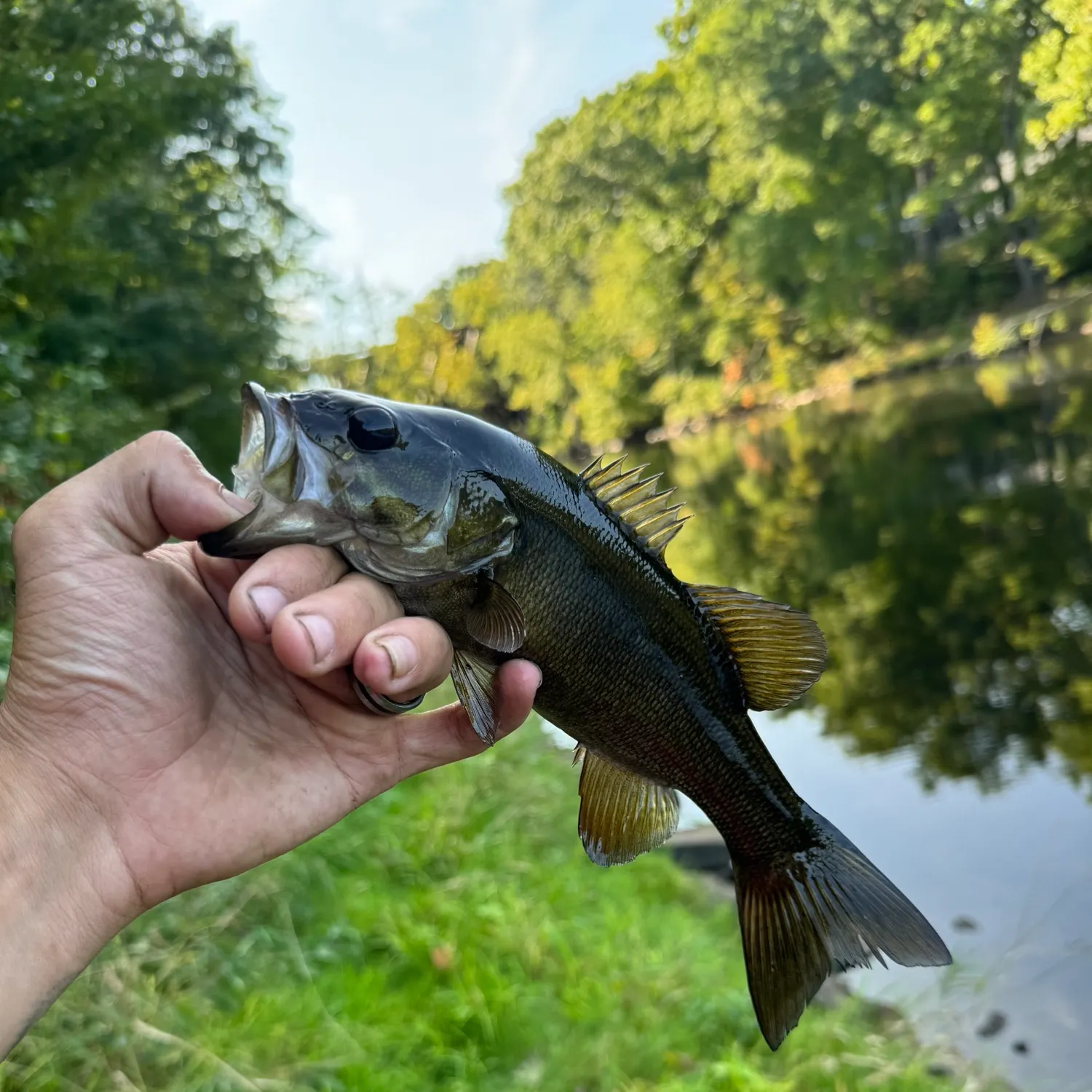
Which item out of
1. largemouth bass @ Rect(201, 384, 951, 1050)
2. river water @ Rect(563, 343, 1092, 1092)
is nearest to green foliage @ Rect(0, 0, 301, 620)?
largemouth bass @ Rect(201, 384, 951, 1050)

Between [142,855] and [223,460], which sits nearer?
[142,855]

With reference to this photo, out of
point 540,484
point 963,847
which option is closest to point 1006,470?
point 963,847

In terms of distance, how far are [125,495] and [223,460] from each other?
1295 cm

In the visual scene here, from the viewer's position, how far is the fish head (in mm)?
1649

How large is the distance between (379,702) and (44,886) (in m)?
0.73

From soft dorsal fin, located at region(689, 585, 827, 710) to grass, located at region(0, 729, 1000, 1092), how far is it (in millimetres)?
2235

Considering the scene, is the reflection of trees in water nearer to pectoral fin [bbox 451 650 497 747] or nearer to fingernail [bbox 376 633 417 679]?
pectoral fin [bbox 451 650 497 747]

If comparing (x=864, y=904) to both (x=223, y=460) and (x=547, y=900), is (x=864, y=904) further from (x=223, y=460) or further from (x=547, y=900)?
(x=223, y=460)

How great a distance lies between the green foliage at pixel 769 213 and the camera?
2772cm

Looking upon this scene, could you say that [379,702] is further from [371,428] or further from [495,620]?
[371,428]

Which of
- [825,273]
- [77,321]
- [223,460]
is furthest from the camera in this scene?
[825,273]

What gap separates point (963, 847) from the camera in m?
6.04

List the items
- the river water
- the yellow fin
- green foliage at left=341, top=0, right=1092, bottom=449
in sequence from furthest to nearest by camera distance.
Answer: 1. green foliage at left=341, top=0, right=1092, bottom=449
2. the river water
3. the yellow fin

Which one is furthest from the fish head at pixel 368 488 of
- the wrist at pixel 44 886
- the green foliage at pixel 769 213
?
the green foliage at pixel 769 213
